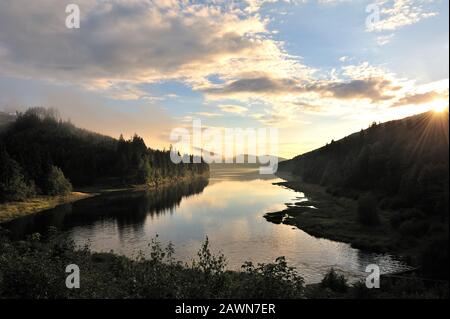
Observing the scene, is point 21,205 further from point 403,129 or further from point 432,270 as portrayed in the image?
point 403,129

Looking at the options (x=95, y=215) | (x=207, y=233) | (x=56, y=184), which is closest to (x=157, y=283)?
(x=207, y=233)

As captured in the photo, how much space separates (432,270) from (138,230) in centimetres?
6073

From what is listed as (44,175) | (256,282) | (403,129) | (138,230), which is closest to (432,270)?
(256,282)

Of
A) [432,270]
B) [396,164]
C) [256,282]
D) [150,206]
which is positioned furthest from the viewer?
[150,206]

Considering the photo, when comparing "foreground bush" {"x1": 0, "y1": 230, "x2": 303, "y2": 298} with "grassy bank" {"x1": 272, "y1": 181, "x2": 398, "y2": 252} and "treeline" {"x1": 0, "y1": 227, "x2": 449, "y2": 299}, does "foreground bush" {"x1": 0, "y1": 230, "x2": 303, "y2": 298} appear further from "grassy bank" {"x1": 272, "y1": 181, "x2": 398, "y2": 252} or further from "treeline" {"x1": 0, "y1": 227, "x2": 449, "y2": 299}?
"grassy bank" {"x1": 272, "y1": 181, "x2": 398, "y2": 252}

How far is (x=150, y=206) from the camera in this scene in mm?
120500

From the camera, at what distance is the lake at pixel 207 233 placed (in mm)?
53906

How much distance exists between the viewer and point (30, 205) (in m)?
108

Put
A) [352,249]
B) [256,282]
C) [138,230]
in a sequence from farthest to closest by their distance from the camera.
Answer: [138,230] → [352,249] → [256,282]

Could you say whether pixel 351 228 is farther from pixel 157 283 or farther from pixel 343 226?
pixel 157 283

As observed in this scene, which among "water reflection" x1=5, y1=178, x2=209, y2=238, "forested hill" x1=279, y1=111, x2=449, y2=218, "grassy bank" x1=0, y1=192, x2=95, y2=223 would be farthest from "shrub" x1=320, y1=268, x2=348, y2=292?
"grassy bank" x1=0, y1=192, x2=95, y2=223

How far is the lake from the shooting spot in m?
53.9
